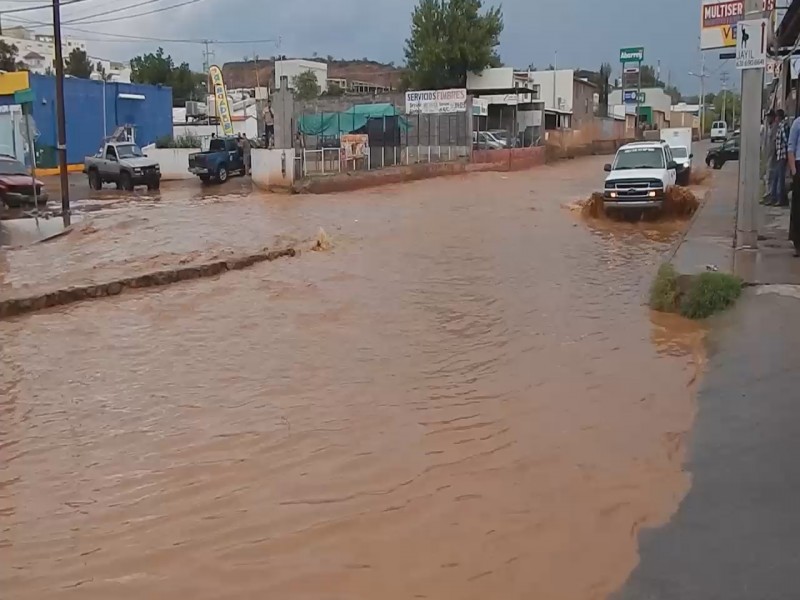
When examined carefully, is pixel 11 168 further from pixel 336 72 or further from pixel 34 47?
pixel 336 72

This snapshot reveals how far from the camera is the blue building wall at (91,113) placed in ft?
156

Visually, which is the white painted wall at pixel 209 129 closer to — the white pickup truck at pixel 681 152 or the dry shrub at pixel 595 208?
the white pickup truck at pixel 681 152

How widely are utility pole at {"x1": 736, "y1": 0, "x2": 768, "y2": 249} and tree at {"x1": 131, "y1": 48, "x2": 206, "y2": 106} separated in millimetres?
82480

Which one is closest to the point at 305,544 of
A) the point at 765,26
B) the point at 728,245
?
the point at 765,26

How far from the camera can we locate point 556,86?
81.2 metres

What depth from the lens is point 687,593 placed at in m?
4.26

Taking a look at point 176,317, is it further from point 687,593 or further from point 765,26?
point 687,593

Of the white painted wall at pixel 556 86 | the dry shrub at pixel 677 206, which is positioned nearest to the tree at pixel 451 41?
→ the white painted wall at pixel 556 86

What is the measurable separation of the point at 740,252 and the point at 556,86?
70928 mm

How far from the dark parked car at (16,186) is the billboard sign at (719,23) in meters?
19.4

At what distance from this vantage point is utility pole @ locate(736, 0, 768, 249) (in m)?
12.5

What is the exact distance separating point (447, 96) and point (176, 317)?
3452 centimetres

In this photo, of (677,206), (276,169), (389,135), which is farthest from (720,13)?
(389,135)

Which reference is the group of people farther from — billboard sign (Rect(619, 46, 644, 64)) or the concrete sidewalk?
billboard sign (Rect(619, 46, 644, 64))
